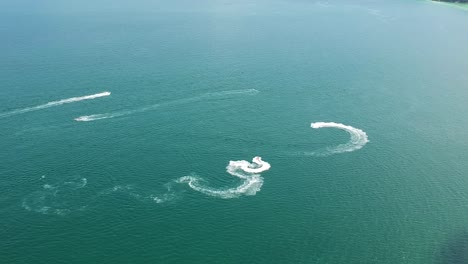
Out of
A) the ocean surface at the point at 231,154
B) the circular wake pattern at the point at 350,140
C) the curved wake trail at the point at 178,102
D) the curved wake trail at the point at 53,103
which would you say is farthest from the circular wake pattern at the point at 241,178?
the curved wake trail at the point at 53,103

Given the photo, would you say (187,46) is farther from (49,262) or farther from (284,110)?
(49,262)

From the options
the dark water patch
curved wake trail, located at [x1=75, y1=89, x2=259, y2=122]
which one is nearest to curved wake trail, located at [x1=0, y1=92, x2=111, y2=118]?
curved wake trail, located at [x1=75, y1=89, x2=259, y2=122]

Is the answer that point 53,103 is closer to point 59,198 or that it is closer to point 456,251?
point 59,198

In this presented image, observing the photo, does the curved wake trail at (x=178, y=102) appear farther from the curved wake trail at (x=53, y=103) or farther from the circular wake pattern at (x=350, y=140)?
the circular wake pattern at (x=350, y=140)

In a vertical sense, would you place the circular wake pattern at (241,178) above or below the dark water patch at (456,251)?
above

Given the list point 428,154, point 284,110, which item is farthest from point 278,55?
point 428,154

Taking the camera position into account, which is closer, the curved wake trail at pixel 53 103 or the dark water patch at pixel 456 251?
the dark water patch at pixel 456 251

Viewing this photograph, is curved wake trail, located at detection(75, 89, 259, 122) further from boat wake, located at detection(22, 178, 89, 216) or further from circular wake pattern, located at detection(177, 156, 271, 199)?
circular wake pattern, located at detection(177, 156, 271, 199)

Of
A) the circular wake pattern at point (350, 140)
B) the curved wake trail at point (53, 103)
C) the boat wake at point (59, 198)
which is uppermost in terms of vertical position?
the curved wake trail at point (53, 103)

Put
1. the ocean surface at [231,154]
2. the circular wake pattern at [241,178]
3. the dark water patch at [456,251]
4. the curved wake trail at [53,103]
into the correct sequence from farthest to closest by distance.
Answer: the curved wake trail at [53,103] → the circular wake pattern at [241,178] → the ocean surface at [231,154] → the dark water patch at [456,251]
